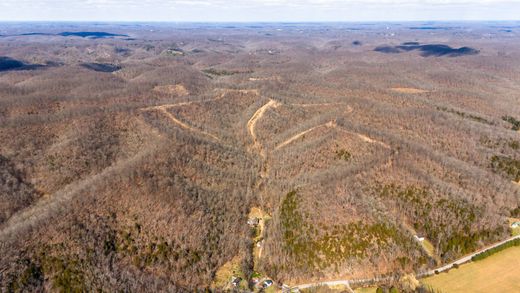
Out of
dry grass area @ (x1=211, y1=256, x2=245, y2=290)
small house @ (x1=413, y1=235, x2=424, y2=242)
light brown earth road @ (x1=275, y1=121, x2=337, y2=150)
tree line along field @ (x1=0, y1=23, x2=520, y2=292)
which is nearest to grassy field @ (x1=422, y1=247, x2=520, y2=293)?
tree line along field @ (x1=0, y1=23, x2=520, y2=292)

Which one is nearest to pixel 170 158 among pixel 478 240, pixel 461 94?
pixel 478 240

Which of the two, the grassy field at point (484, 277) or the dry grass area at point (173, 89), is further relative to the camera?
the dry grass area at point (173, 89)

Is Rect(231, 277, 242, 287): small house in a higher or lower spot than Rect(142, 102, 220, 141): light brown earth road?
lower

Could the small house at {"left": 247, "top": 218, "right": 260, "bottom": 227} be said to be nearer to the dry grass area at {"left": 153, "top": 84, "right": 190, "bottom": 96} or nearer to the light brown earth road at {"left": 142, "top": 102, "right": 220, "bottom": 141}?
the light brown earth road at {"left": 142, "top": 102, "right": 220, "bottom": 141}

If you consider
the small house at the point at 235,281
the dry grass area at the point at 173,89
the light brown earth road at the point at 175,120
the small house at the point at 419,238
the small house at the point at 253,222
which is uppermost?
the dry grass area at the point at 173,89

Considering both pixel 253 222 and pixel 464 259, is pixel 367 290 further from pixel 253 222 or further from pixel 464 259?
pixel 253 222

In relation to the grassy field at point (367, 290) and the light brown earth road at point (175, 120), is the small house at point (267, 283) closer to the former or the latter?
the grassy field at point (367, 290)

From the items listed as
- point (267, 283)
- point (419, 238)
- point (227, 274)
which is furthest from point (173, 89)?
point (419, 238)

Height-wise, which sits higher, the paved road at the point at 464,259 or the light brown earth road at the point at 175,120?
the light brown earth road at the point at 175,120

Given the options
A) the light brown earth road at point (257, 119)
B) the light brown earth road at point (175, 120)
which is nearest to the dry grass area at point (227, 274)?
the light brown earth road at point (257, 119)
